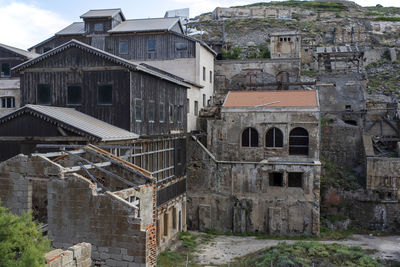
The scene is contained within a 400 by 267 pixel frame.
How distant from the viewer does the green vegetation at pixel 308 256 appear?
2174cm

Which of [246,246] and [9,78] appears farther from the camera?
[9,78]

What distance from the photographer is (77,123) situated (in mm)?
20078

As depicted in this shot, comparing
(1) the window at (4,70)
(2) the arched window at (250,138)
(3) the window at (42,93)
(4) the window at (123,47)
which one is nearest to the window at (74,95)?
(3) the window at (42,93)

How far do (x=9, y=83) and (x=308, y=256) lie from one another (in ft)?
93.9

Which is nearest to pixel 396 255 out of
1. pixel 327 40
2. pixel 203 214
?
pixel 203 214

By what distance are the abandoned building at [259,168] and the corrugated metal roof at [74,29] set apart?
1719 centimetres

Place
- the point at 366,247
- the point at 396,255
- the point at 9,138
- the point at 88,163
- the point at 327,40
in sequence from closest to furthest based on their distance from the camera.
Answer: the point at 88,163 → the point at 9,138 → the point at 396,255 → the point at 366,247 → the point at 327,40

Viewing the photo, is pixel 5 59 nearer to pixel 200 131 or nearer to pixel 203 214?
pixel 200 131

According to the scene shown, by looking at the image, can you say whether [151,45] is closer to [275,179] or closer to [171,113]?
[171,113]

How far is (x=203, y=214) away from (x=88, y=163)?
14.6 metres

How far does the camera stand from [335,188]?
32.4 meters

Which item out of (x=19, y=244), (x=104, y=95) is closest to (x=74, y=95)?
(x=104, y=95)

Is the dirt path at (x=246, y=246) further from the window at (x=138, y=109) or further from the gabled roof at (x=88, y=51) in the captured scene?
the gabled roof at (x=88, y=51)

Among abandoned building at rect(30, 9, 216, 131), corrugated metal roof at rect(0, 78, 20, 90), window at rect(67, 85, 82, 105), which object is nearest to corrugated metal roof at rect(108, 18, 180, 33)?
abandoned building at rect(30, 9, 216, 131)
